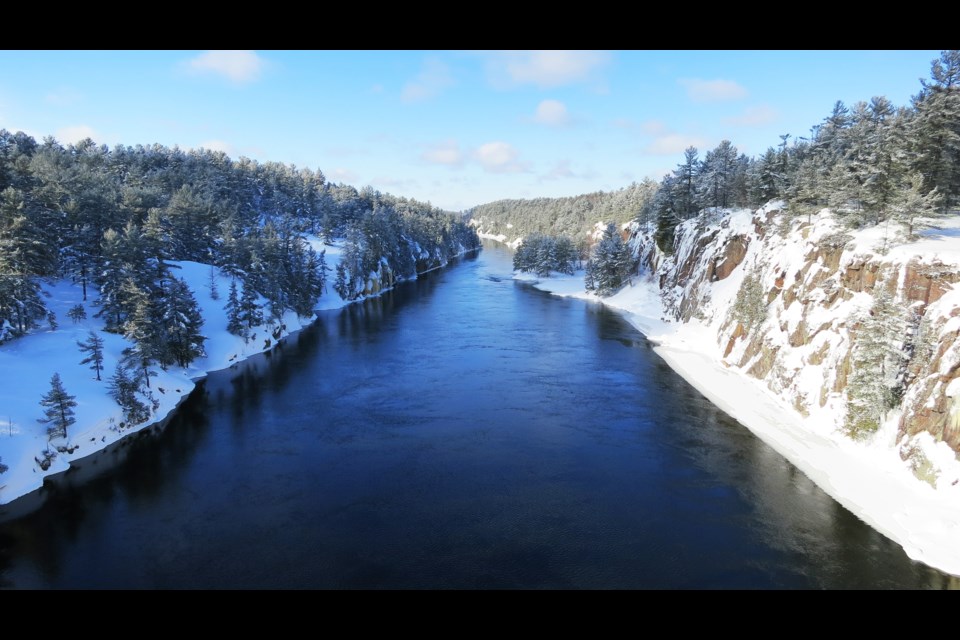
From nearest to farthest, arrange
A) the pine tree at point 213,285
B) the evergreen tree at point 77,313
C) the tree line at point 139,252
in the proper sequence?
A: 1. the tree line at point 139,252
2. the evergreen tree at point 77,313
3. the pine tree at point 213,285

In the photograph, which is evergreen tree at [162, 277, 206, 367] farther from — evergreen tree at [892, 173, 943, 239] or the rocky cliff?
evergreen tree at [892, 173, 943, 239]

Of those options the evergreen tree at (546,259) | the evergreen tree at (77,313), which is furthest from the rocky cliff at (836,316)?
the evergreen tree at (546,259)

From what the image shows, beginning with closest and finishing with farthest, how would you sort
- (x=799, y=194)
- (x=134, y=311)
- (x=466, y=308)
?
(x=134, y=311)
(x=799, y=194)
(x=466, y=308)

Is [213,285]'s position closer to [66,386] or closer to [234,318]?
[234,318]

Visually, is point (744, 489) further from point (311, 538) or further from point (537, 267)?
point (537, 267)

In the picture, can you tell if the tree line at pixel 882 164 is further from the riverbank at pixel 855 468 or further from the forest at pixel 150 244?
the forest at pixel 150 244
